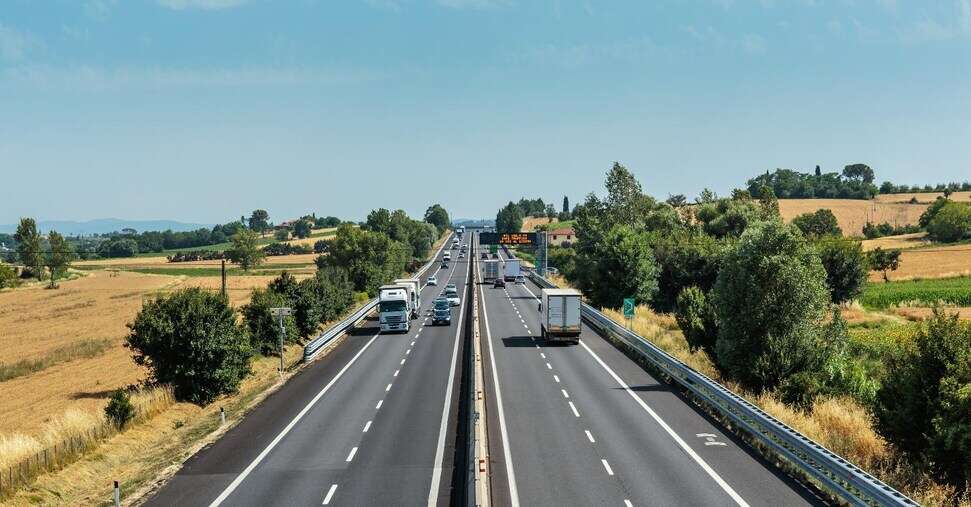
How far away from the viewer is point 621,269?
66.8 meters

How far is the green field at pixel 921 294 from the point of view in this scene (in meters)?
69.0

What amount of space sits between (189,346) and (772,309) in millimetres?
26100

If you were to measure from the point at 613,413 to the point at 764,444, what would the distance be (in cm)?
640

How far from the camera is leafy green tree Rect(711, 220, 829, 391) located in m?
29.4

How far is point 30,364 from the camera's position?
1905 inches

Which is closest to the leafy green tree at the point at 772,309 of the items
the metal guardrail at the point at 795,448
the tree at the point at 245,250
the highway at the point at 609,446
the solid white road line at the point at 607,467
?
the metal guardrail at the point at 795,448

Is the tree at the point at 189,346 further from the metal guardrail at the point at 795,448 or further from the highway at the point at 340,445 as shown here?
the metal guardrail at the point at 795,448

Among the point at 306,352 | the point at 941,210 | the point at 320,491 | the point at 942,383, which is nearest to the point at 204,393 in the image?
the point at 306,352

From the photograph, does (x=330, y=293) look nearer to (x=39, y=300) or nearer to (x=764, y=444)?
(x=764, y=444)

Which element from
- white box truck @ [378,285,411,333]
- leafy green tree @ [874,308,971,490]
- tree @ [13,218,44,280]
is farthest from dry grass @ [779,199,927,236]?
leafy green tree @ [874,308,971,490]

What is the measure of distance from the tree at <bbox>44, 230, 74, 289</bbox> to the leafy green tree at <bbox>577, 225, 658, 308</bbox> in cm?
10293

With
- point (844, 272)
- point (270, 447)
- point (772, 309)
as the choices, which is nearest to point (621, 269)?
point (844, 272)

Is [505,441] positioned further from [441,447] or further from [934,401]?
[934,401]

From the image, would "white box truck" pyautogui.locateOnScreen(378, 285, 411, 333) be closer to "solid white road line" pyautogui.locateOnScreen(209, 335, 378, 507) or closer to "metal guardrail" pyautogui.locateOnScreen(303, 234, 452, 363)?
"metal guardrail" pyautogui.locateOnScreen(303, 234, 452, 363)
